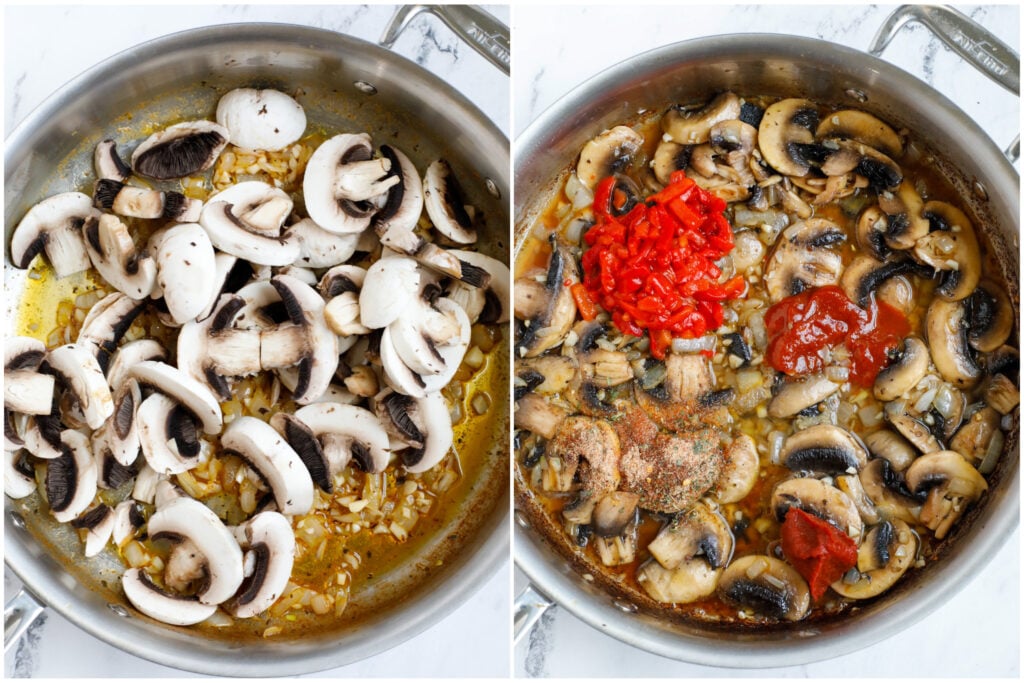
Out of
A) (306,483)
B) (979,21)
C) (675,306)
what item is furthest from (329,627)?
(979,21)

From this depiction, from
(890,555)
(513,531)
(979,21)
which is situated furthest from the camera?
(979,21)

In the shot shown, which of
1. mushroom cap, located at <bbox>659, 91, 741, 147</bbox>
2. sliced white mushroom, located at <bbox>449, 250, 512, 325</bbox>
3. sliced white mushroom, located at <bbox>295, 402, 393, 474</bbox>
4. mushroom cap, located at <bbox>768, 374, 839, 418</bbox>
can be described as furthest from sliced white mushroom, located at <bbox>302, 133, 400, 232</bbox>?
mushroom cap, located at <bbox>768, 374, 839, 418</bbox>

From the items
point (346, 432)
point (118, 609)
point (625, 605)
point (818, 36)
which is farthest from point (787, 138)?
point (118, 609)

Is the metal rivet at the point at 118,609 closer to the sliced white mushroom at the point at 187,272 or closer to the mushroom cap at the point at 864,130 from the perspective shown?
the sliced white mushroom at the point at 187,272

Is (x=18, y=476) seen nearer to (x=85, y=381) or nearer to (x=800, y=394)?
(x=85, y=381)

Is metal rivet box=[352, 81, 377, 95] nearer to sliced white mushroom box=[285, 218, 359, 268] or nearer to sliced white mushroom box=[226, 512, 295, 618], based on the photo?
sliced white mushroom box=[285, 218, 359, 268]

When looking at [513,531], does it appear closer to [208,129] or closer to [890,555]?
[890,555]

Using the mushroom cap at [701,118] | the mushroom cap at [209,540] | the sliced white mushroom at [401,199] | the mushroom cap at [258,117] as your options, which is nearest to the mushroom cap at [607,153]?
the mushroom cap at [701,118]
